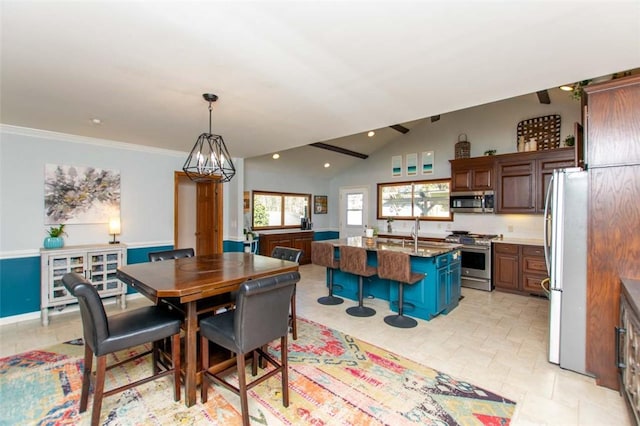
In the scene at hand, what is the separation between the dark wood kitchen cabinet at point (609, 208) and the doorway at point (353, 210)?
537cm

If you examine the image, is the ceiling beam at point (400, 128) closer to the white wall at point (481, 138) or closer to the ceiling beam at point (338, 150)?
the white wall at point (481, 138)

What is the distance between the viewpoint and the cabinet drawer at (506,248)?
4.81 meters

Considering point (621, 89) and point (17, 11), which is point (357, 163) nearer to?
point (621, 89)

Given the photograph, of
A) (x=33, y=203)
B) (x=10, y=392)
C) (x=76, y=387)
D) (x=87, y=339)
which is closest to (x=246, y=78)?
(x=87, y=339)

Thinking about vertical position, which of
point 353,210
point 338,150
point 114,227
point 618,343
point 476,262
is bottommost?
point 618,343

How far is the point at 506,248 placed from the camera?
4.89 meters

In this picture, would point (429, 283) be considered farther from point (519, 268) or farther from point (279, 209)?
point (279, 209)

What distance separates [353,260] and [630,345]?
2538mm

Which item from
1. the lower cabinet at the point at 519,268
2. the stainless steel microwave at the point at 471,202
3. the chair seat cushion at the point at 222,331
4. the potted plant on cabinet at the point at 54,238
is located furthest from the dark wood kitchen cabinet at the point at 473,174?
the potted plant on cabinet at the point at 54,238

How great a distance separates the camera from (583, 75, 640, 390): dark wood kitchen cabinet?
2191 mm

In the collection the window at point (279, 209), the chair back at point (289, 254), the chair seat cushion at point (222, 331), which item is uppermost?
the window at point (279, 209)

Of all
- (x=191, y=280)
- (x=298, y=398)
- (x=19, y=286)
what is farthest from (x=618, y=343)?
(x=19, y=286)

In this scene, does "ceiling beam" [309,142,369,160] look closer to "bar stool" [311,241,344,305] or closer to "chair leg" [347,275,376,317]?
"bar stool" [311,241,344,305]

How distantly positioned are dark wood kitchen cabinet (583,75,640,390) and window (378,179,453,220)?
3822 millimetres
